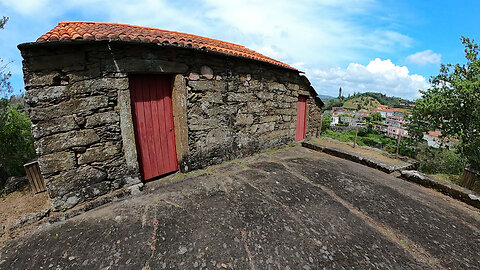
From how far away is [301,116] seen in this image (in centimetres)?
800

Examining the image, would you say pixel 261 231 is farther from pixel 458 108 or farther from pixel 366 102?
pixel 366 102

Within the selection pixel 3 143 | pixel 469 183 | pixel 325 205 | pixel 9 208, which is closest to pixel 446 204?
pixel 325 205

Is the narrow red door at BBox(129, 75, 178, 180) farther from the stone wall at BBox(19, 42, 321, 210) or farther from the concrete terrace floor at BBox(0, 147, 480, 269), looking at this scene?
the concrete terrace floor at BBox(0, 147, 480, 269)

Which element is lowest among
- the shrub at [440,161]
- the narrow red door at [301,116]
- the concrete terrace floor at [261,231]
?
the shrub at [440,161]

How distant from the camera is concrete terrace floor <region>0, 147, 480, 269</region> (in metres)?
2.08

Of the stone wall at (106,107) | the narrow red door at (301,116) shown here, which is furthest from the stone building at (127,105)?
the narrow red door at (301,116)

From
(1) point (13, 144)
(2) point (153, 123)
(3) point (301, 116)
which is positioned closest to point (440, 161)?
(3) point (301, 116)

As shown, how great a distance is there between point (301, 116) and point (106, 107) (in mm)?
6875

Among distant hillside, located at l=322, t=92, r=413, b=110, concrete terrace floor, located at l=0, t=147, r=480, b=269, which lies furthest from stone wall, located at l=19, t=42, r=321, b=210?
distant hillside, located at l=322, t=92, r=413, b=110

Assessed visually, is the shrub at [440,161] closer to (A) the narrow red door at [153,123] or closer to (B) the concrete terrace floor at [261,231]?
(B) the concrete terrace floor at [261,231]

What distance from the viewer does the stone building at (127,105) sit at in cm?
271

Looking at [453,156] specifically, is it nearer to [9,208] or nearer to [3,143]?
[9,208]

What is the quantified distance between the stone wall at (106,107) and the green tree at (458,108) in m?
13.1

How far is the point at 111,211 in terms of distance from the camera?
2.85 m
